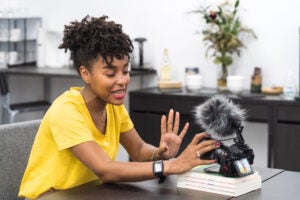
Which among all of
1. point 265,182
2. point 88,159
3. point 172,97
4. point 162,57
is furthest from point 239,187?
point 162,57

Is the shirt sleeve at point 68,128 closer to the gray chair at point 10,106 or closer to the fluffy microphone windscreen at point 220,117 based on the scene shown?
the fluffy microphone windscreen at point 220,117

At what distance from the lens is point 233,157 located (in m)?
1.90

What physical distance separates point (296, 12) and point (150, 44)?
113 centimetres

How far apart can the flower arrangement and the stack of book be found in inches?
91.9

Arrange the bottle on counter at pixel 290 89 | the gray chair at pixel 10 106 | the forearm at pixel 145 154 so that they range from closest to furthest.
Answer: the forearm at pixel 145 154 < the bottle on counter at pixel 290 89 < the gray chair at pixel 10 106

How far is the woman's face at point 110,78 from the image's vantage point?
207 centimetres

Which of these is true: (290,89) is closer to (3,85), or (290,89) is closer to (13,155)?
(3,85)

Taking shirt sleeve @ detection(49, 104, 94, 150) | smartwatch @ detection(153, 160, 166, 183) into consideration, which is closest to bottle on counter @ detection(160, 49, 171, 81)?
shirt sleeve @ detection(49, 104, 94, 150)

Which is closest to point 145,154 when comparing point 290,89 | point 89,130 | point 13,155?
point 89,130

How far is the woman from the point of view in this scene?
1.97 meters

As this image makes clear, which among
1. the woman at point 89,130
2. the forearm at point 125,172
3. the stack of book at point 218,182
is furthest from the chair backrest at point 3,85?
the stack of book at point 218,182

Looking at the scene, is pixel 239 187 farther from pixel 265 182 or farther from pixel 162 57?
pixel 162 57

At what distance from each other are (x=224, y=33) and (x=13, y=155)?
2291mm

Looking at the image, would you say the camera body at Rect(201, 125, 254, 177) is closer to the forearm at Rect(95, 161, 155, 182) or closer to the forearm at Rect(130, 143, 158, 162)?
the forearm at Rect(95, 161, 155, 182)
